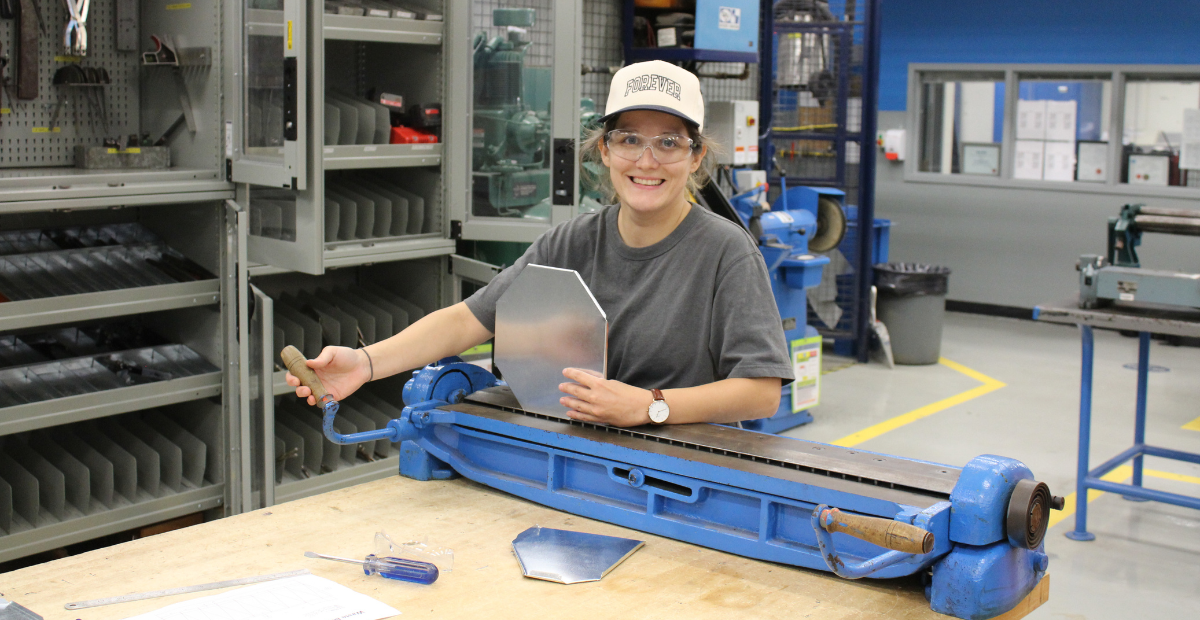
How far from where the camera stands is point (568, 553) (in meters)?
1.65

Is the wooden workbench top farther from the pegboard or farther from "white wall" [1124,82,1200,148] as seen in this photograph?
"white wall" [1124,82,1200,148]

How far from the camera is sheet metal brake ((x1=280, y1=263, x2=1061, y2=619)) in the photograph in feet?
4.75

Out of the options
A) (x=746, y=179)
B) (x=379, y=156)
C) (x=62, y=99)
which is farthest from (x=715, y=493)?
(x=746, y=179)

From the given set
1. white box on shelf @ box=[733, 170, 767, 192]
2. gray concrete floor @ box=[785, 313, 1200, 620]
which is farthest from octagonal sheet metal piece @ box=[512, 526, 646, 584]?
white box on shelf @ box=[733, 170, 767, 192]

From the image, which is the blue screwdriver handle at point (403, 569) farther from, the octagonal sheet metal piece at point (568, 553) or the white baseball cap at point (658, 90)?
the white baseball cap at point (658, 90)

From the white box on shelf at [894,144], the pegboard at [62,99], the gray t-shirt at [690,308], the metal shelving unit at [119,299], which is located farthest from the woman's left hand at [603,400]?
the white box on shelf at [894,144]

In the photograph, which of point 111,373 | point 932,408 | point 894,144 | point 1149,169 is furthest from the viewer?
point 894,144

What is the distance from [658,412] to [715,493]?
0.22m

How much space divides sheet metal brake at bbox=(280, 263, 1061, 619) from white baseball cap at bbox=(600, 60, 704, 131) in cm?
58

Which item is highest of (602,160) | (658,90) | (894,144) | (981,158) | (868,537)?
(894,144)

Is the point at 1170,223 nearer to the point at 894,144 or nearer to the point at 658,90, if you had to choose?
the point at 658,90

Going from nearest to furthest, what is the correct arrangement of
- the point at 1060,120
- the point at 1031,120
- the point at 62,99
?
the point at 62,99
the point at 1060,120
the point at 1031,120

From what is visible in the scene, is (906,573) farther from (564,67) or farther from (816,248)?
(816,248)

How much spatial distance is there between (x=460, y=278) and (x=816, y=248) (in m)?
2.79
